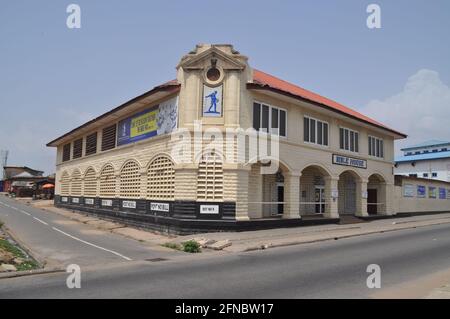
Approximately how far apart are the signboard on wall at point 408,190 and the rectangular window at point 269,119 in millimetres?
16349

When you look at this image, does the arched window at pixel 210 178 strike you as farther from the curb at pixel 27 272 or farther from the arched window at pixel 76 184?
the arched window at pixel 76 184

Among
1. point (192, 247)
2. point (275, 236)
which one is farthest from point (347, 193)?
point (192, 247)

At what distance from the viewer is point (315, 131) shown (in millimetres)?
23125

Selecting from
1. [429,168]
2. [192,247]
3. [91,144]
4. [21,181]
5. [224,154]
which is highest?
[429,168]

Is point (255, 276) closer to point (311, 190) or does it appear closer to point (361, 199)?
point (311, 190)

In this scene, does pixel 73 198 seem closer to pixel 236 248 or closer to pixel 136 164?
pixel 136 164

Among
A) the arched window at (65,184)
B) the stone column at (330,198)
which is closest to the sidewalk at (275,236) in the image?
the stone column at (330,198)

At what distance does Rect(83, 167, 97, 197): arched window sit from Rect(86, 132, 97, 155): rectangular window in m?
1.42

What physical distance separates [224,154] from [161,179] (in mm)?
3986

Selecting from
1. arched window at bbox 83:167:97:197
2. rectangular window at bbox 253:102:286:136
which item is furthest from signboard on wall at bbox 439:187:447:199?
arched window at bbox 83:167:97:197

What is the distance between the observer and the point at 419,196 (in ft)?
111

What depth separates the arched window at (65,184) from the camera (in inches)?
1441
